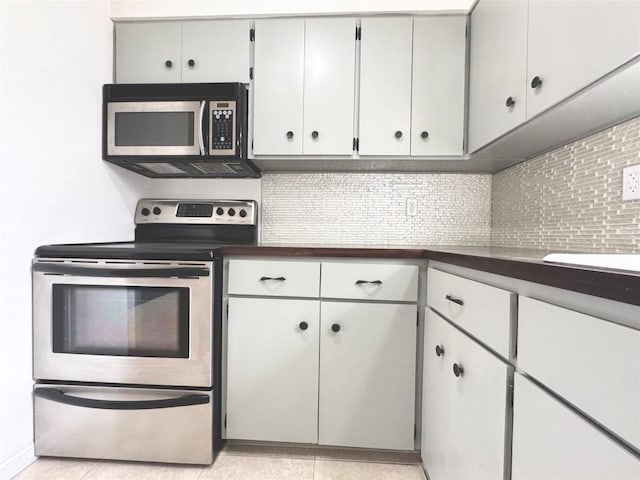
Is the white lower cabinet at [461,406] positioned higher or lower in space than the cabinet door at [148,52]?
lower

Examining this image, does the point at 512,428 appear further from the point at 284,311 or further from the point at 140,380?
the point at 140,380

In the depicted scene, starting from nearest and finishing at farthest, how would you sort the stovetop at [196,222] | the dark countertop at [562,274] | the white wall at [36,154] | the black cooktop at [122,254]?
the dark countertop at [562,274]
the white wall at [36,154]
the black cooktop at [122,254]
the stovetop at [196,222]

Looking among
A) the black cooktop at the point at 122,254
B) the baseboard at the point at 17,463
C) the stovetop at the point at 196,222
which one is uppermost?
the stovetop at the point at 196,222

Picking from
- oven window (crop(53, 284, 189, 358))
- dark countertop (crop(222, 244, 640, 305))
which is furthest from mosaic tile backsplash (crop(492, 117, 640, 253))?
oven window (crop(53, 284, 189, 358))

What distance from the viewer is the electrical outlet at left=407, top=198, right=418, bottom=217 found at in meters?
1.99

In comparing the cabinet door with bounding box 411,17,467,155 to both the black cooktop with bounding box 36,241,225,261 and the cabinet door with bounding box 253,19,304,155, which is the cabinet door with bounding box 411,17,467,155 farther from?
the black cooktop with bounding box 36,241,225,261

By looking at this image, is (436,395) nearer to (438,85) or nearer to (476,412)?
(476,412)

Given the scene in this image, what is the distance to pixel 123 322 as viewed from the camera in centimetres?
137

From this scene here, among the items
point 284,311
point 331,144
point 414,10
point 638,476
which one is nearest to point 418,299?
point 284,311

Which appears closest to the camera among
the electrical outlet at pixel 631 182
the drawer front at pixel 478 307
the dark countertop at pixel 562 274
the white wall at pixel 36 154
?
the dark countertop at pixel 562 274

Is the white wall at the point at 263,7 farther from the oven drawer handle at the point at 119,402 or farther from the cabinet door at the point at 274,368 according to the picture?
the oven drawer handle at the point at 119,402

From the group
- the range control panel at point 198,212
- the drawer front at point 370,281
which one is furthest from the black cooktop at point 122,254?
the range control panel at point 198,212

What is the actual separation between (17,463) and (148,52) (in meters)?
1.91

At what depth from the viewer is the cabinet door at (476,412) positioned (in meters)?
0.79
